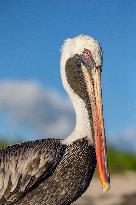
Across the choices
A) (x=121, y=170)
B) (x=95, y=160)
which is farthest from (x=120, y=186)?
(x=95, y=160)

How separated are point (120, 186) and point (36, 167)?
10196 mm

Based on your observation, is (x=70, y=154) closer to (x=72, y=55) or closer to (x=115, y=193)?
(x=72, y=55)

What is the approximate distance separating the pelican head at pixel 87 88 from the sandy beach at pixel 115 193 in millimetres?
8327

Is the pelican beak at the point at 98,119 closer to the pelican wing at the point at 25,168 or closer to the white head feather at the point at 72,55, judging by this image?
the white head feather at the point at 72,55

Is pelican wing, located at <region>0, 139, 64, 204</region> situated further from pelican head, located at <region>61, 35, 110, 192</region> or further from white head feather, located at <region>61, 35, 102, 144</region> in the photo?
pelican head, located at <region>61, 35, 110, 192</region>

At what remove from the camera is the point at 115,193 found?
23.3 metres

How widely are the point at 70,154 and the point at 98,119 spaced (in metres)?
0.73

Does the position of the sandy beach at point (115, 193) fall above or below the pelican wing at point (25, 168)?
above

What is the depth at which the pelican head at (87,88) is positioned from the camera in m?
14.0

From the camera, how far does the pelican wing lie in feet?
44.9

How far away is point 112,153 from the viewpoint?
24203 millimetres

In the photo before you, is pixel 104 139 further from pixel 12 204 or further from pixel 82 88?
pixel 12 204

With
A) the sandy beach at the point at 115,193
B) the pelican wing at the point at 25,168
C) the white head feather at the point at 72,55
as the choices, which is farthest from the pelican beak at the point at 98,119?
the sandy beach at the point at 115,193

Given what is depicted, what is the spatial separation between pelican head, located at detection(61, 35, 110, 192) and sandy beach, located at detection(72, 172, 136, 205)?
8327 mm
